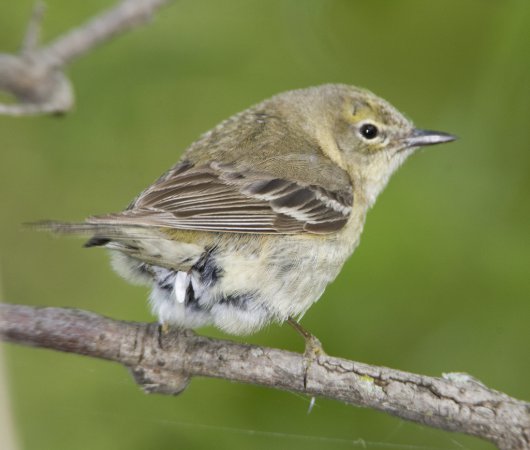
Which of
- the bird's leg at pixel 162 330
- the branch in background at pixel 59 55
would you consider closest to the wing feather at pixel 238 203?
the bird's leg at pixel 162 330

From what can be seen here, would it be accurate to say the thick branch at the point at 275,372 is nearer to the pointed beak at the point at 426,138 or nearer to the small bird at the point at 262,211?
the small bird at the point at 262,211

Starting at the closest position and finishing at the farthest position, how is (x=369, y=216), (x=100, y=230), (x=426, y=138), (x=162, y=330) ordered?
(x=100, y=230) → (x=162, y=330) → (x=369, y=216) → (x=426, y=138)

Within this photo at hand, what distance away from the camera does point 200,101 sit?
18.7 ft

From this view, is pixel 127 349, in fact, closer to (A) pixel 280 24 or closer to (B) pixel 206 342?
(B) pixel 206 342

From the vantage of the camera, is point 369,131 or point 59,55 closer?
point 59,55

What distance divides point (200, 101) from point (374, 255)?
177 cm

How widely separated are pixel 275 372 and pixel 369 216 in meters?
1.53

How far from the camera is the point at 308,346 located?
13.8ft

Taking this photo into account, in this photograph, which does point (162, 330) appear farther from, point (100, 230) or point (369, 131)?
point (369, 131)

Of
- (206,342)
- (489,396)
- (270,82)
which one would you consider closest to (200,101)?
(270,82)

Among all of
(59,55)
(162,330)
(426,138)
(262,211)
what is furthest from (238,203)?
(426,138)

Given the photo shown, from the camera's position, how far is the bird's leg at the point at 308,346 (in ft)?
12.5

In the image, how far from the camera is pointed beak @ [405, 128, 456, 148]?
Result: 5.13 m

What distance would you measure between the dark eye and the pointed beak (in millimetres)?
224
